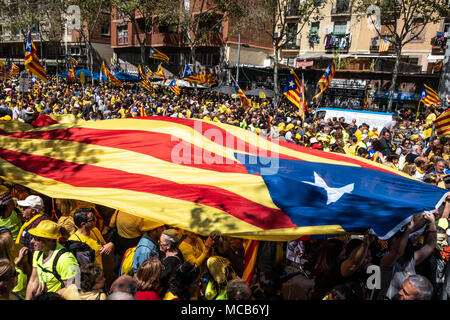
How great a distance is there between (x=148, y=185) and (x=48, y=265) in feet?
4.45

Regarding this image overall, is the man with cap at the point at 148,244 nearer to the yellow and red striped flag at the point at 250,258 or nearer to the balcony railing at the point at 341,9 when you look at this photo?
the yellow and red striped flag at the point at 250,258

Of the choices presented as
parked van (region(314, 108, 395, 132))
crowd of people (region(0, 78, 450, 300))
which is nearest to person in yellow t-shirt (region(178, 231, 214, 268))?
crowd of people (region(0, 78, 450, 300))

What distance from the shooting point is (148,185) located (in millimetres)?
4059

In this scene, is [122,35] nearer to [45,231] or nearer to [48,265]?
[45,231]

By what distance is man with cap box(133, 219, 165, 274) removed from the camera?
11.9 feet

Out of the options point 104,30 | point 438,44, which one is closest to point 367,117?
point 438,44

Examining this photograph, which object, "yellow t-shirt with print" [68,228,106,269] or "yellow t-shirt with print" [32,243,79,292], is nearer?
"yellow t-shirt with print" [32,243,79,292]

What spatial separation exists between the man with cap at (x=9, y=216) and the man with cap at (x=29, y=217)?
0.14 meters

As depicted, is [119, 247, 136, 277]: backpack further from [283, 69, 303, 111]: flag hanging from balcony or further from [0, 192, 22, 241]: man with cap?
[283, 69, 303, 111]: flag hanging from balcony

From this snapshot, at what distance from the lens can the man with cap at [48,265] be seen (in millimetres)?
3182

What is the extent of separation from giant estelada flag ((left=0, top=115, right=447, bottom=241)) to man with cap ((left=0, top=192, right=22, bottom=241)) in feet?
0.95

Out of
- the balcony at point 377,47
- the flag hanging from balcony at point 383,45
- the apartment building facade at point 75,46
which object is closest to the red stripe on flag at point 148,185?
the flag hanging from balcony at point 383,45

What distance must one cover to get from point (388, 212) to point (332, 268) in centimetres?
84
